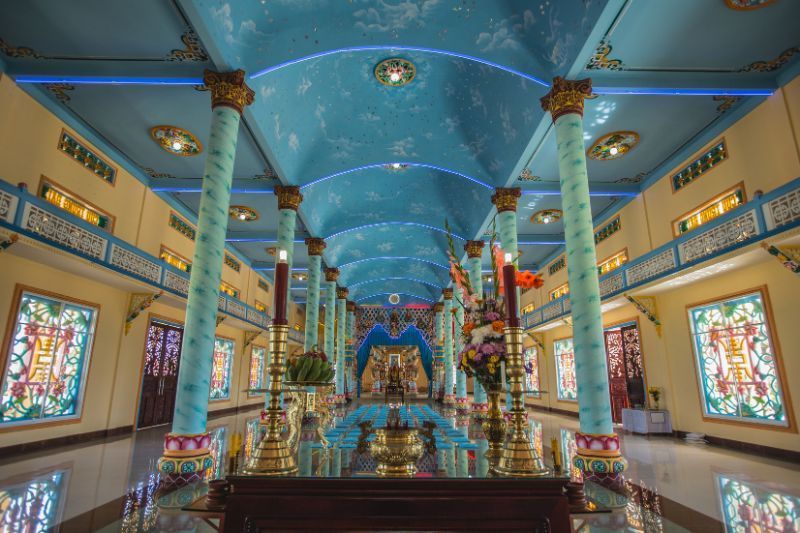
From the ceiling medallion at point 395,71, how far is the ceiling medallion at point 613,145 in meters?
4.58

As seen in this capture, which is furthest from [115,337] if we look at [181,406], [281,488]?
[281,488]

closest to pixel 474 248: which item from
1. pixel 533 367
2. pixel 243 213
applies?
pixel 243 213

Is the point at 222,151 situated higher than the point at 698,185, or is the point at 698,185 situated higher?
the point at 698,185

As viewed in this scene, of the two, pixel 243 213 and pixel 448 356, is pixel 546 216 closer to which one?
pixel 448 356

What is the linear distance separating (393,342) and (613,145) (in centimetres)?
2305

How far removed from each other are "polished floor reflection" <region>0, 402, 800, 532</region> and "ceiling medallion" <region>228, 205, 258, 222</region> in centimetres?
763

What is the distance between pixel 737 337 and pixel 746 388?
1.04 metres

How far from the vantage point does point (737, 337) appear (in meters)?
9.11

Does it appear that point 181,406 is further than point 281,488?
Yes

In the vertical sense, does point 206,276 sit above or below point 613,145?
below

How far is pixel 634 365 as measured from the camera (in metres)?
12.7

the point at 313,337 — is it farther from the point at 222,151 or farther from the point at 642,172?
the point at 642,172

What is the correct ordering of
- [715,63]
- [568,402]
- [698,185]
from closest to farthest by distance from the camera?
[715,63] → [698,185] → [568,402]

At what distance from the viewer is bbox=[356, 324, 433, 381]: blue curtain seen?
30531mm
